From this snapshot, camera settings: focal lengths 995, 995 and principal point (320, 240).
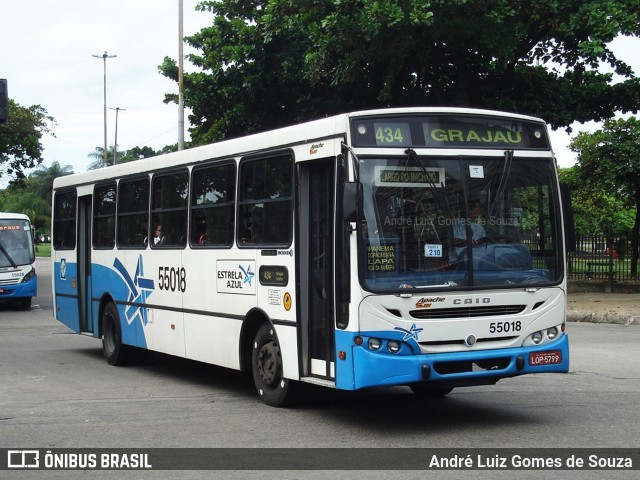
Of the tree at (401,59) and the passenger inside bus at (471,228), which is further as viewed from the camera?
the tree at (401,59)

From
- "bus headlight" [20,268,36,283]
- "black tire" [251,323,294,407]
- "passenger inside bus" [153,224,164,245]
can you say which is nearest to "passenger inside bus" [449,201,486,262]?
"black tire" [251,323,294,407]

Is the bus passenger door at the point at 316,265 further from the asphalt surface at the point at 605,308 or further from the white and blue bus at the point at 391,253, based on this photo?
the asphalt surface at the point at 605,308

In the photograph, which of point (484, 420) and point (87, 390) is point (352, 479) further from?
point (87, 390)

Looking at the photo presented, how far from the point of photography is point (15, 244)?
90.0 ft

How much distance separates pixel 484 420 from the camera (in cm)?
922

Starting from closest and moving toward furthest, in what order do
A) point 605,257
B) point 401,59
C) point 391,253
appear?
1. point 391,253
2. point 401,59
3. point 605,257

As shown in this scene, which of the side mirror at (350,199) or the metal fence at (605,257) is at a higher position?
the side mirror at (350,199)

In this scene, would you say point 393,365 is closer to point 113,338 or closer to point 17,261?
point 113,338

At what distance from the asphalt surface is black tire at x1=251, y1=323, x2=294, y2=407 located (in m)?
11.6

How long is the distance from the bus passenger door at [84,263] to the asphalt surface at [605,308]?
10288 mm

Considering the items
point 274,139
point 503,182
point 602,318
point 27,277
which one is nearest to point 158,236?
point 274,139

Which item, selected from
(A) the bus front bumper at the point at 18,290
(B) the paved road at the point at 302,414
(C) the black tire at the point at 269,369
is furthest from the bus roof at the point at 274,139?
(A) the bus front bumper at the point at 18,290

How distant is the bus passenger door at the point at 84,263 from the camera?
15.3m

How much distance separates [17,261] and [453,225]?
67.7 feet
